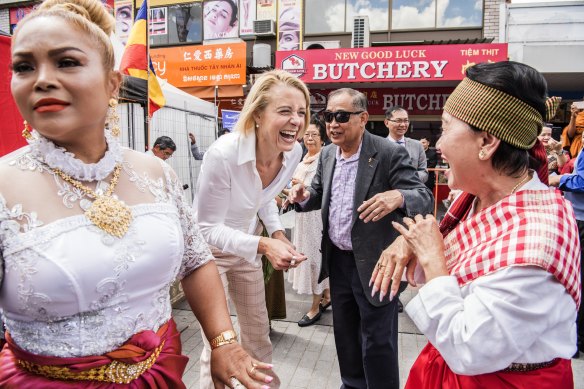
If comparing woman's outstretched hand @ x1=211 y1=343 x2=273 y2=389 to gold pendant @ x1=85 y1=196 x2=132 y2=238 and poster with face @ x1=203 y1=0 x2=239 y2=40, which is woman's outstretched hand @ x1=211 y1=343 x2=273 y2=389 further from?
poster with face @ x1=203 y1=0 x2=239 y2=40

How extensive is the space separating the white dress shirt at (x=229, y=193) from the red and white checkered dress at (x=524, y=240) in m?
1.24

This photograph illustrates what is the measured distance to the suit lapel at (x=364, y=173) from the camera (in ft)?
8.84

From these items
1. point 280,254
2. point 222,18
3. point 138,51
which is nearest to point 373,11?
point 222,18

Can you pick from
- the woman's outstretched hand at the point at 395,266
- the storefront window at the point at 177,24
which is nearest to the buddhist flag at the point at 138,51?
the woman's outstretched hand at the point at 395,266

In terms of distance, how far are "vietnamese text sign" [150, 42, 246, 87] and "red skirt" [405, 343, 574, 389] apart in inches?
434

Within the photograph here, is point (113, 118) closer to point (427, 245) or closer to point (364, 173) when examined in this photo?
point (427, 245)

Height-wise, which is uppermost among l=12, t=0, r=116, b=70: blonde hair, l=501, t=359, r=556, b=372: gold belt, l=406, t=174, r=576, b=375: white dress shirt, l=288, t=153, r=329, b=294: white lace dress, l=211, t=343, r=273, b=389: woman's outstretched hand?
l=12, t=0, r=116, b=70: blonde hair

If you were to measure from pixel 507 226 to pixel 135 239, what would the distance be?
114 centimetres

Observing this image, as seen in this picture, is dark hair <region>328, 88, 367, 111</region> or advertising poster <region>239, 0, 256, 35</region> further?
advertising poster <region>239, 0, 256, 35</region>

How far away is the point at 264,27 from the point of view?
14.3m

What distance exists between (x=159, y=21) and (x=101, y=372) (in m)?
16.9

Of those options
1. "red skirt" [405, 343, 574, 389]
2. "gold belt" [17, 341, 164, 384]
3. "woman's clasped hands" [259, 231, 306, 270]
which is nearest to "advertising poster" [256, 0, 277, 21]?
"woman's clasped hands" [259, 231, 306, 270]

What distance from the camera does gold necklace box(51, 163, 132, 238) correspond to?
120cm

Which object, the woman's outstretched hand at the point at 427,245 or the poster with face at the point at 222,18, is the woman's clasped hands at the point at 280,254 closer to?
the woman's outstretched hand at the point at 427,245
